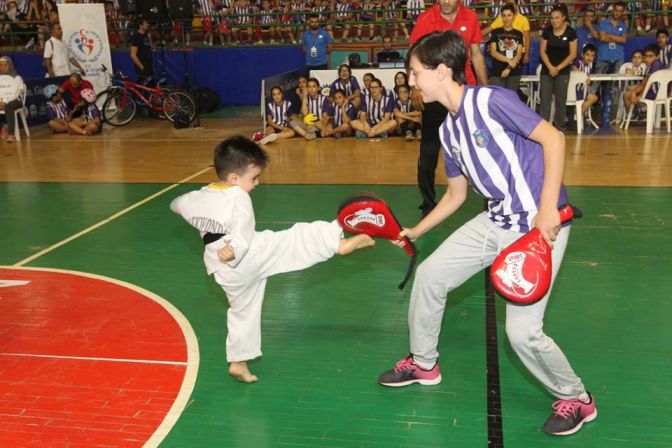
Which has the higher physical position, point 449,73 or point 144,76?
point 449,73

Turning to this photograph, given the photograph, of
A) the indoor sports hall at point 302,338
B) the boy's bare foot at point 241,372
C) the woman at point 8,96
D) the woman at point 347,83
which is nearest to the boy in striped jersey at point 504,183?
the indoor sports hall at point 302,338

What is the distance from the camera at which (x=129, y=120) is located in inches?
607

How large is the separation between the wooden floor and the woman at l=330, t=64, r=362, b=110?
1043mm

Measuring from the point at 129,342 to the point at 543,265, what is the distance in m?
2.79

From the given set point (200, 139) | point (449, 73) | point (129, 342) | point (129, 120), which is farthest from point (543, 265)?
point (129, 120)

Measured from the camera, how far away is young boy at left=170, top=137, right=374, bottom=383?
3.87 meters

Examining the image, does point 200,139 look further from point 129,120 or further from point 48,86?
point 48,86

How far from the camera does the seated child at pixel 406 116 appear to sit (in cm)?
1247

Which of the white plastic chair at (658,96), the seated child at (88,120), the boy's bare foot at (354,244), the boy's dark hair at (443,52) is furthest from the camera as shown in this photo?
the seated child at (88,120)

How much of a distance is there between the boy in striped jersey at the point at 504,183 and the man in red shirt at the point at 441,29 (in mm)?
3152

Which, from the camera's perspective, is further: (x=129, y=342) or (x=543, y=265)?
(x=129, y=342)

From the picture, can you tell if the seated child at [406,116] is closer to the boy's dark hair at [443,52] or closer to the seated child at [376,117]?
the seated child at [376,117]

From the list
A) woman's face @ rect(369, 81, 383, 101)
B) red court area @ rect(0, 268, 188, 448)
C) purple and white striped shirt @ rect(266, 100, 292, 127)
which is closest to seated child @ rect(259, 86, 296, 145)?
purple and white striped shirt @ rect(266, 100, 292, 127)

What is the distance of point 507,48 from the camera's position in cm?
1242
